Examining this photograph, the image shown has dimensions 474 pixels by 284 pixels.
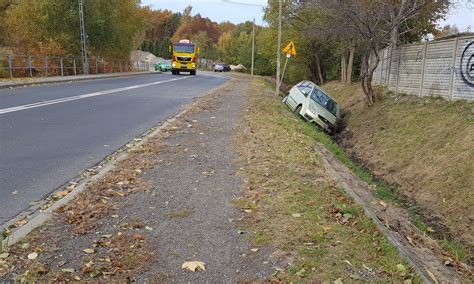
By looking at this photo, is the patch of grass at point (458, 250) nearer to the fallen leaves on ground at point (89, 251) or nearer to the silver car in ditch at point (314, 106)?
the fallen leaves on ground at point (89, 251)

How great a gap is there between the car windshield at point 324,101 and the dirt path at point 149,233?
1084 cm

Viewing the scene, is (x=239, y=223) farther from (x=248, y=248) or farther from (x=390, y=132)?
(x=390, y=132)

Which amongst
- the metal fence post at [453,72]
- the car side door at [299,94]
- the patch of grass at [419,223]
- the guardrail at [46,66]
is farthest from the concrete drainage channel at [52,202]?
the guardrail at [46,66]

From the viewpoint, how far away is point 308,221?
489 cm

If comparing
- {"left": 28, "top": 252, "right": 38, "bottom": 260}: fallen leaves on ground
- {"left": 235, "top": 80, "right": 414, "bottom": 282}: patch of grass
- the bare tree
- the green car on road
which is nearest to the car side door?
the bare tree

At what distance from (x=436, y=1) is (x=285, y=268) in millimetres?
18202

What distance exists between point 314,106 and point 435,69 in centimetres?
446

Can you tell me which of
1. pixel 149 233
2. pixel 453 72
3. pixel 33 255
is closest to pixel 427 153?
pixel 453 72

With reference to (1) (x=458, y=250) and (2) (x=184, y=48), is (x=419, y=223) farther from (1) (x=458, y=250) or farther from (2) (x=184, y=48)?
(2) (x=184, y=48)

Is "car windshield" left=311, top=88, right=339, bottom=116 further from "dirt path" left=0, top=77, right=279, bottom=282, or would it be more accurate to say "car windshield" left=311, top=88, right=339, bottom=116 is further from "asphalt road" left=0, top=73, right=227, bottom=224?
"dirt path" left=0, top=77, right=279, bottom=282

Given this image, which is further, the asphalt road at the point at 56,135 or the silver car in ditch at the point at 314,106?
the silver car in ditch at the point at 314,106

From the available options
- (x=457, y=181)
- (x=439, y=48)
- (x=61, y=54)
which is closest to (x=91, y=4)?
(x=61, y=54)

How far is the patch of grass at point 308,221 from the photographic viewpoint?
387 cm

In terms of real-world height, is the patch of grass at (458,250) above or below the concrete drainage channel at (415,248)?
below
